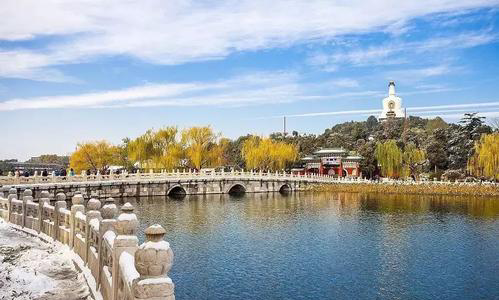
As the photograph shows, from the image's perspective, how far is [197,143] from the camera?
2532 inches

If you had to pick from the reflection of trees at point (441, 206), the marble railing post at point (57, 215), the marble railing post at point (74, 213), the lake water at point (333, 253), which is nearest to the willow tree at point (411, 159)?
the reflection of trees at point (441, 206)

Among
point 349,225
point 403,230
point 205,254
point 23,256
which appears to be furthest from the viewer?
point 349,225

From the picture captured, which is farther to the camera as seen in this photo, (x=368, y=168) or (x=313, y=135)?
(x=313, y=135)

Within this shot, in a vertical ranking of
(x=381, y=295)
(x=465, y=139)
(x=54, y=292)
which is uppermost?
(x=465, y=139)

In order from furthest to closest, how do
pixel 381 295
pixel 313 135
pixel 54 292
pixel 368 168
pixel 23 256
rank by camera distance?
pixel 313 135, pixel 368 168, pixel 381 295, pixel 23 256, pixel 54 292

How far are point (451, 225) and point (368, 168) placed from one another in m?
47.7

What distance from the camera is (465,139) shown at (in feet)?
232

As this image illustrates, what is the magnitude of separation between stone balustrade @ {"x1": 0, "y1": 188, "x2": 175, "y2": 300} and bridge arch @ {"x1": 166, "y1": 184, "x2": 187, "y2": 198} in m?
34.8

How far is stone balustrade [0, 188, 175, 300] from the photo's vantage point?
5.08 meters

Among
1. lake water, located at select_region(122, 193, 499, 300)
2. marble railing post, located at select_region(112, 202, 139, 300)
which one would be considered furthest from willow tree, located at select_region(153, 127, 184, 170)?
marble railing post, located at select_region(112, 202, 139, 300)

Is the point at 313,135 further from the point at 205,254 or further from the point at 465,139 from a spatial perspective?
the point at 205,254

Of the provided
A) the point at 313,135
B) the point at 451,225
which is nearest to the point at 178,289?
the point at 451,225

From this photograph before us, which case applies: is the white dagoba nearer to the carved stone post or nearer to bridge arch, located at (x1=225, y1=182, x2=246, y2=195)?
bridge arch, located at (x1=225, y1=182, x2=246, y2=195)

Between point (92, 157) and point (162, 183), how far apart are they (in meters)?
19.2
